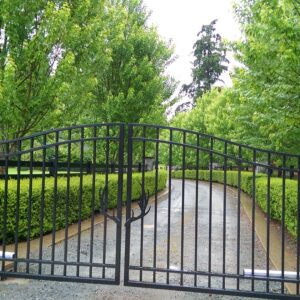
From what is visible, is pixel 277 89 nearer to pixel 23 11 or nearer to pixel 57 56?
pixel 57 56

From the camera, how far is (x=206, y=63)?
5772cm

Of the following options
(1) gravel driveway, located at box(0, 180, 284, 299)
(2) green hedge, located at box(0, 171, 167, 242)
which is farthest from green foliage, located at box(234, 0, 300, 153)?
(2) green hedge, located at box(0, 171, 167, 242)

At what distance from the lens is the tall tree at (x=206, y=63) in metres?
57.8

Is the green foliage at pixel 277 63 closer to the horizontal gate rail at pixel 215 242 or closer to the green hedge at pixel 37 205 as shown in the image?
the horizontal gate rail at pixel 215 242

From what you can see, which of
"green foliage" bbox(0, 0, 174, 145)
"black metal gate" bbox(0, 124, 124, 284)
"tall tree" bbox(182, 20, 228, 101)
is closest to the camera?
"black metal gate" bbox(0, 124, 124, 284)

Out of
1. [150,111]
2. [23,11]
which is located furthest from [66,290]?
[150,111]

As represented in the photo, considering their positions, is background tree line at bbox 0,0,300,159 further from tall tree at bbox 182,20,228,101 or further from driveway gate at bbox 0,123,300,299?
tall tree at bbox 182,20,228,101

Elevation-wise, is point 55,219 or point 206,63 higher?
point 206,63

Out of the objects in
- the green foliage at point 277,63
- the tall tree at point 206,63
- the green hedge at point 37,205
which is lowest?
the green hedge at point 37,205

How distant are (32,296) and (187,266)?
8.53 feet

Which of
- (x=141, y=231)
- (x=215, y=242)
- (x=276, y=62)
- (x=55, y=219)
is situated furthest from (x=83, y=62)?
(x=141, y=231)

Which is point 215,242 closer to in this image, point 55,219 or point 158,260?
point 158,260

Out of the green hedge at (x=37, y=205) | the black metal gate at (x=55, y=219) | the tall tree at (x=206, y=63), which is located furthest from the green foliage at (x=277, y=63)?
the tall tree at (x=206, y=63)

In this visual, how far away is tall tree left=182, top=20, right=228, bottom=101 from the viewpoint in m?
57.8
